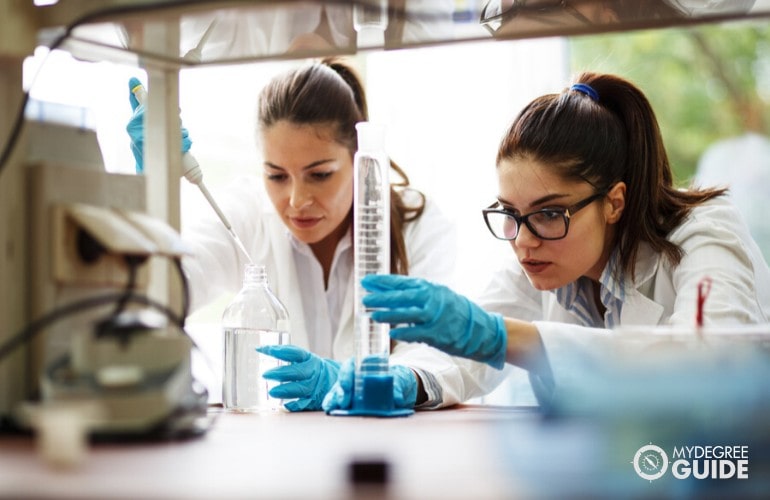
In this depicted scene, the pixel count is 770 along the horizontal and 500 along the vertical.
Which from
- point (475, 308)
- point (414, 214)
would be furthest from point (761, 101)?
point (475, 308)

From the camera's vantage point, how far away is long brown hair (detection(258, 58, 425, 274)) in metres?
1.99

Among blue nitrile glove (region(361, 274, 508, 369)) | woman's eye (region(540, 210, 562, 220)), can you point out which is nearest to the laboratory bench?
blue nitrile glove (region(361, 274, 508, 369))

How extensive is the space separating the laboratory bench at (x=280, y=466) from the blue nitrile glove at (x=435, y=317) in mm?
222

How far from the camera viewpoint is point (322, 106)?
2.00 m

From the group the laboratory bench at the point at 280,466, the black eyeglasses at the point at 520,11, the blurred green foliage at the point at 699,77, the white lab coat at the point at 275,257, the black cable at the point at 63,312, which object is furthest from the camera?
the blurred green foliage at the point at 699,77

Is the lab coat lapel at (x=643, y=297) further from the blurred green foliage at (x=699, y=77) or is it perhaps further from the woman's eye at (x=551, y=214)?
the blurred green foliage at (x=699, y=77)

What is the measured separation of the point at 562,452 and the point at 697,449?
6.6 inches

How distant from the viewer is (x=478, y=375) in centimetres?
170

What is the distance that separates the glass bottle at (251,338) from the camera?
143 cm

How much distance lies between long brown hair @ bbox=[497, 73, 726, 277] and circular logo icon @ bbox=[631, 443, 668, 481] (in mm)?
814

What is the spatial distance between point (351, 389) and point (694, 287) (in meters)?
0.65

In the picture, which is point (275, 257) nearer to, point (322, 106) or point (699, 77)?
point (322, 106)

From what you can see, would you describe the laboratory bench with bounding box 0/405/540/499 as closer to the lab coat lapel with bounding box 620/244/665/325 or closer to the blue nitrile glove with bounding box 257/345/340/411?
the blue nitrile glove with bounding box 257/345/340/411

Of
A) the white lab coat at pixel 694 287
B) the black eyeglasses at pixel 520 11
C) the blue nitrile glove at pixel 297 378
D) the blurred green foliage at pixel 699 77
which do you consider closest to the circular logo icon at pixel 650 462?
the white lab coat at pixel 694 287
